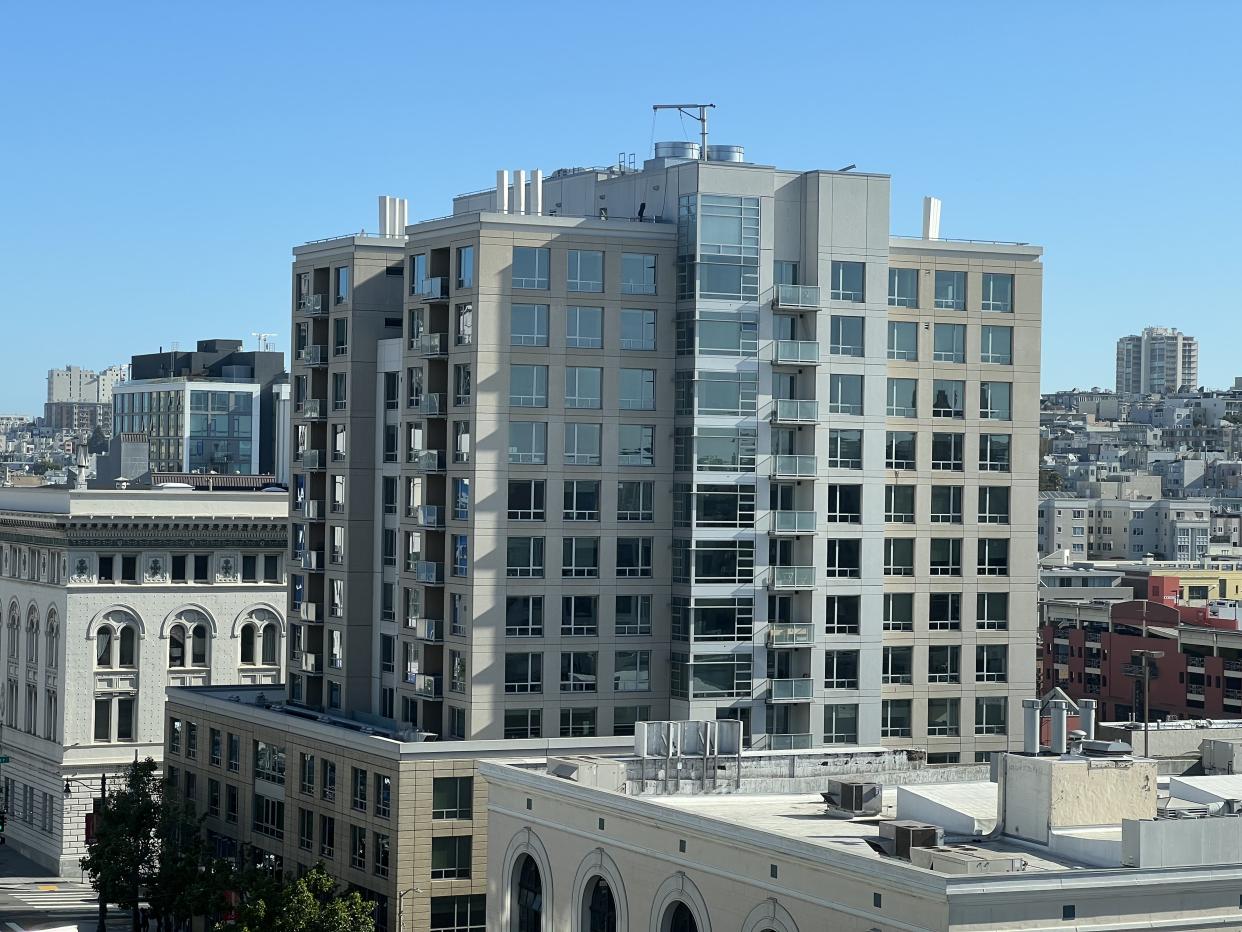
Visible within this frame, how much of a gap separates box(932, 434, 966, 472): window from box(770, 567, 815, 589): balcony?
8.99 m

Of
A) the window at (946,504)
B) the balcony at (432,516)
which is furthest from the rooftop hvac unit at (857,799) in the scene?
the window at (946,504)

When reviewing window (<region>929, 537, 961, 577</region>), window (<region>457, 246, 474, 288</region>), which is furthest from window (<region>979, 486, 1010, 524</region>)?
window (<region>457, 246, 474, 288</region>)

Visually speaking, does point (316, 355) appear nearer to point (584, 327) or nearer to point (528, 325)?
point (528, 325)

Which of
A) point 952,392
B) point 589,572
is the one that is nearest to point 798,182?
point 952,392

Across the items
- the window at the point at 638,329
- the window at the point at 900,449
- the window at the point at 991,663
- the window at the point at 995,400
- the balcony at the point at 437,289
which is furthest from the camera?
the window at the point at 991,663

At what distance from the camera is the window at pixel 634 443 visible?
88.6 meters

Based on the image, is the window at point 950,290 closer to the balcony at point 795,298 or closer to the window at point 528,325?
the balcony at point 795,298

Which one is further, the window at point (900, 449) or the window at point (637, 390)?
the window at point (900, 449)

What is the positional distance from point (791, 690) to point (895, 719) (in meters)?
6.54

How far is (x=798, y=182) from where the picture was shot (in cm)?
8900

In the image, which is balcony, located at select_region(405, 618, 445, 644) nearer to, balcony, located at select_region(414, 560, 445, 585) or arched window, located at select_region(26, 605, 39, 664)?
balcony, located at select_region(414, 560, 445, 585)

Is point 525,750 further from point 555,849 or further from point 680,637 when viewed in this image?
point 555,849

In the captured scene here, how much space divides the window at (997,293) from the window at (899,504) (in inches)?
370

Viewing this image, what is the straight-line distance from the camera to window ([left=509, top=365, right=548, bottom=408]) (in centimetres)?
8719
